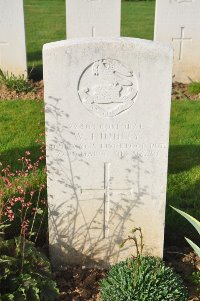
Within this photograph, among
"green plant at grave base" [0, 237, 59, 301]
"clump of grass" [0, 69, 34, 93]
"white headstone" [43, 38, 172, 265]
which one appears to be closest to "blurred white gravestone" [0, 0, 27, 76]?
"clump of grass" [0, 69, 34, 93]

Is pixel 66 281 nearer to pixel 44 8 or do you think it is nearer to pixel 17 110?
pixel 17 110

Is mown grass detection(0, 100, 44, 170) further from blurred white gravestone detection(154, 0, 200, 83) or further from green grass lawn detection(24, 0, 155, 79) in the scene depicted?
blurred white gravestone detection(154, 0, 200, 83)

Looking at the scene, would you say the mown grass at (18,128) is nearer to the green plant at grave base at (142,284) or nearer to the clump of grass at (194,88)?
the green plant at grave base at (142,284)

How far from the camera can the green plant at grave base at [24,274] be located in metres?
2.93

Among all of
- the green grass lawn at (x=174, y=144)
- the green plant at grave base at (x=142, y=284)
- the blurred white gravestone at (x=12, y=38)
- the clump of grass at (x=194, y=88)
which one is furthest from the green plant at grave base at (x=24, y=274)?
the clump of grass at (x=194, y=88)

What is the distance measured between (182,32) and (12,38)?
268 cm

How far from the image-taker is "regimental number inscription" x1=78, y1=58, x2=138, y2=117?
290cm

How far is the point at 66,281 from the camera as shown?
3.32m

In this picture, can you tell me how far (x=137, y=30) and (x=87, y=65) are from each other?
34.8 ft

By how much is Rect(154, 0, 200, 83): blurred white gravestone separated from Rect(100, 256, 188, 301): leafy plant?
5140 mm

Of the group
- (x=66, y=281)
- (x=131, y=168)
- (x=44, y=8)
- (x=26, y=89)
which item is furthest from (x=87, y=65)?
(x=44, y=8)

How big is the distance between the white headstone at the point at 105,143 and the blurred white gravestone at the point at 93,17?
14.8ft

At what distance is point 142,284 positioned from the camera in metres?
2.93

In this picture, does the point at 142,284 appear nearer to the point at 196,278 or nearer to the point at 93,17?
the point at 196,278
